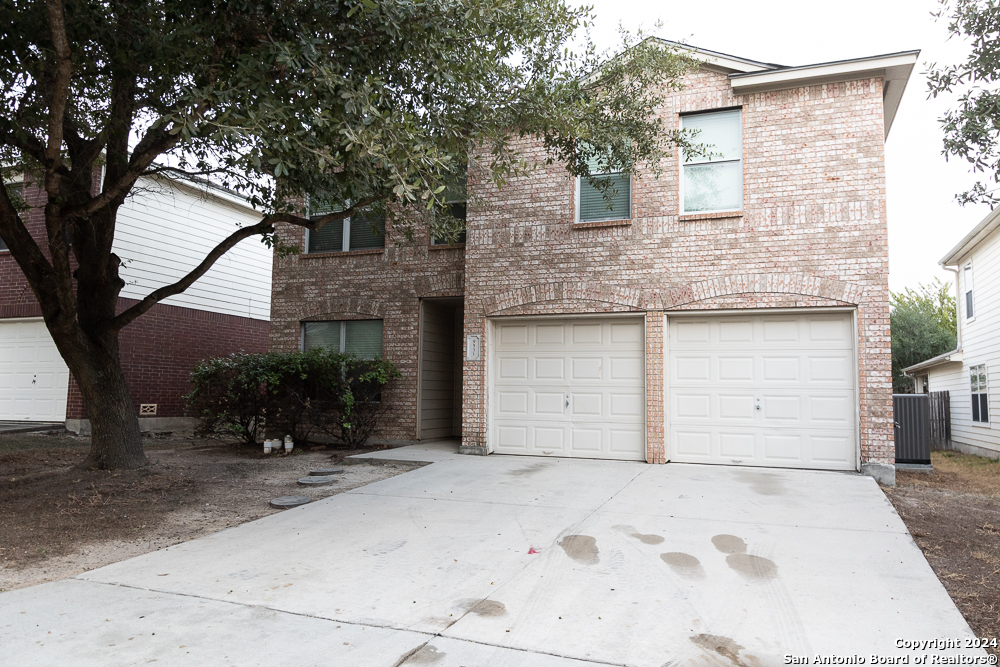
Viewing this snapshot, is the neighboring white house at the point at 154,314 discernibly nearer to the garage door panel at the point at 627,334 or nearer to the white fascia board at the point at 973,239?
the garage door panel at the point at 627,334

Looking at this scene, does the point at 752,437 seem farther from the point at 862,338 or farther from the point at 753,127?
the point at 753,127

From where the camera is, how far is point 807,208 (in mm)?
9203

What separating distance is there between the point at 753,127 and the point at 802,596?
7564 mm

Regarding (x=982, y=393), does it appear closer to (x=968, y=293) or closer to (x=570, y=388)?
(x=968, y=293)

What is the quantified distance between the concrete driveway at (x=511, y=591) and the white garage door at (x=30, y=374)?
1007 centimetres

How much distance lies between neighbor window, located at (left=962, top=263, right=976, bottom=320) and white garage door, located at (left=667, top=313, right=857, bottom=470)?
1025 centimetres

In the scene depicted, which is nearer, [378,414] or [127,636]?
[127,636]

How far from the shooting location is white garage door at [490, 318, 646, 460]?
396 inches

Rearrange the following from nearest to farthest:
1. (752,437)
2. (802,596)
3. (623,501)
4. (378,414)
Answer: (802,596) < (623,501) < (752,437) < (378,414)

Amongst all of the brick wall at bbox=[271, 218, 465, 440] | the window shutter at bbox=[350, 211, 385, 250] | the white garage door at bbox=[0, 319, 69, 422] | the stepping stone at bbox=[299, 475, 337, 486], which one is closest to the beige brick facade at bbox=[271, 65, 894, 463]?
the brick wall at bbox=[271, 218, 465, 440]

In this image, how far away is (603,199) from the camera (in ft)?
34.1

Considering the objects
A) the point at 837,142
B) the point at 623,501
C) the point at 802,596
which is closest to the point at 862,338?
the point at 837,142

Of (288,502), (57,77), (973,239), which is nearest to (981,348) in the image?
(973,239)

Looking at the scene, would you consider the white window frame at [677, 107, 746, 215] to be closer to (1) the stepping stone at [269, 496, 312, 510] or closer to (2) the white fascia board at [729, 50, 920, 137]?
(2) the white fascia board at [729, 50, 920, 137]
